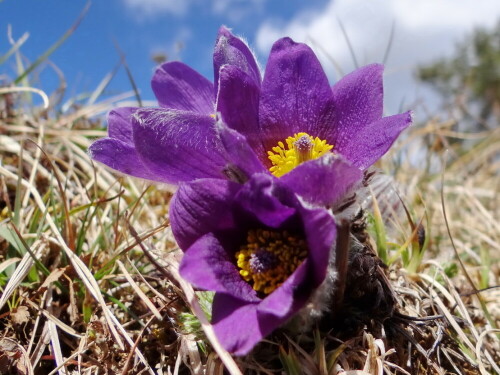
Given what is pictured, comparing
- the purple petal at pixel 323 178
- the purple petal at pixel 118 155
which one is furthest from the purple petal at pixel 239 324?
the purple petal at pixel 118 155

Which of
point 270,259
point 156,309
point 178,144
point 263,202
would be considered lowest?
point 156,309

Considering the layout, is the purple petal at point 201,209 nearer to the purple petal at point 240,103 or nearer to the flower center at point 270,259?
the flower center at point 270,259

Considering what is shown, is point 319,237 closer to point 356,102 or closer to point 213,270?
point 213,270

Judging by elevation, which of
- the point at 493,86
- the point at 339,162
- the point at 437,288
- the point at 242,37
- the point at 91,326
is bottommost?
the point at 493,86

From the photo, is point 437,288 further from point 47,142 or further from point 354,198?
point 47,142

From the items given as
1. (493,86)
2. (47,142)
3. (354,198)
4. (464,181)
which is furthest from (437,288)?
(493,86)

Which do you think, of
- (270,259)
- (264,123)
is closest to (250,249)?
(270,259)
